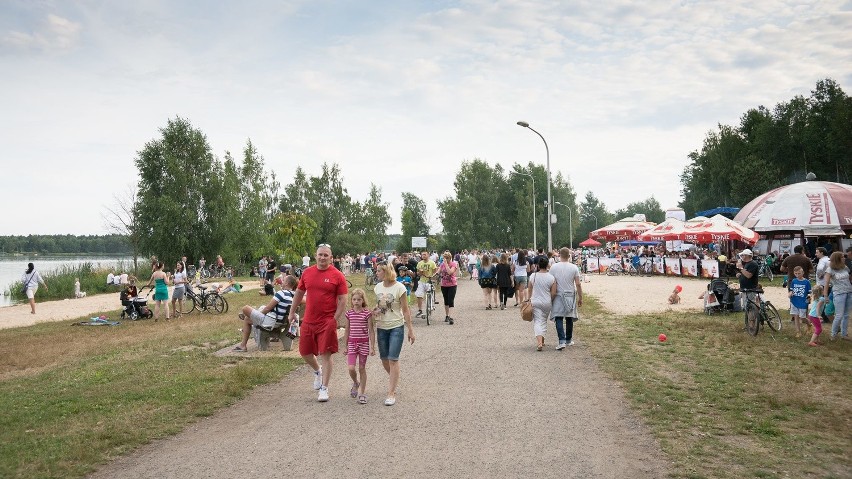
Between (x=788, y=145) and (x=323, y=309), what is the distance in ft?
181

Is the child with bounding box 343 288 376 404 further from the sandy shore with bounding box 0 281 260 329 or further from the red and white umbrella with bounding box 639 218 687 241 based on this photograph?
the red and white umbrella with bounding box 639 218 687 241

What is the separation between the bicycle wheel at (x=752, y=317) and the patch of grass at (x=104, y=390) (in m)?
8.41

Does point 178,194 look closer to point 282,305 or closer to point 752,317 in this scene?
point 282,305

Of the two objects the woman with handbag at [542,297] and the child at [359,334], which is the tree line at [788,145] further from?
the child at [359,334]

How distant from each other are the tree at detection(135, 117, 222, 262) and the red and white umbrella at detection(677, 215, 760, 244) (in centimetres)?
3607

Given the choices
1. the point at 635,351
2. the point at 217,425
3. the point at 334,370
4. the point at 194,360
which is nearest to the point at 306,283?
the point at 217,425

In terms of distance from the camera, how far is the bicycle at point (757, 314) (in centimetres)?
1238

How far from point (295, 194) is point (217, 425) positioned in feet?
251

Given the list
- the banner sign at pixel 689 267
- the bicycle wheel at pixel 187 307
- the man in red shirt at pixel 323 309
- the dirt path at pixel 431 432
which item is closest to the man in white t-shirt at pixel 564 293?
the dirt path at pixel 431 432

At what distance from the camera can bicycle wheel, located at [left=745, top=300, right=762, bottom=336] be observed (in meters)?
12.3

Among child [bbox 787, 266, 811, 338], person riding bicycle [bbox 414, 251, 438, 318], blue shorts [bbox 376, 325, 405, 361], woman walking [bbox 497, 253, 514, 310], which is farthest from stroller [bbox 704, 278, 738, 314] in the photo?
blue shorts [bbox 376, 325, 405, 361]

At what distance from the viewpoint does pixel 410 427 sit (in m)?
6.48

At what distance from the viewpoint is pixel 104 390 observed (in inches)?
338

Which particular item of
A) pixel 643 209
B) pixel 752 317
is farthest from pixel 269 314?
pixel 643 209
